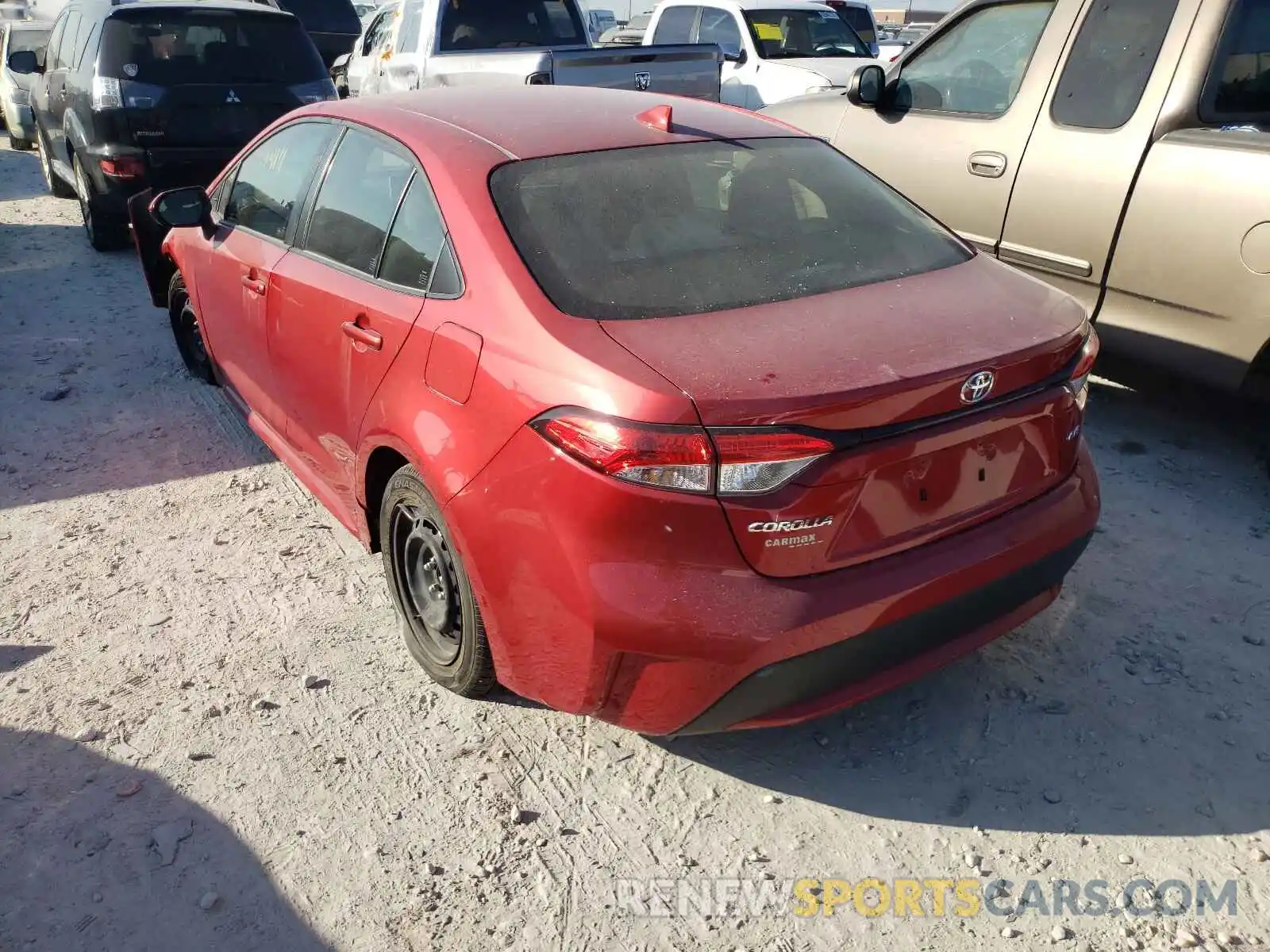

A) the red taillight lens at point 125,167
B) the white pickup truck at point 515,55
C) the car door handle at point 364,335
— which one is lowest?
the red taillight lens at point 125,167

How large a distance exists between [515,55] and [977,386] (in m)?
6.84

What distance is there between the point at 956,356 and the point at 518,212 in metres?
1.17

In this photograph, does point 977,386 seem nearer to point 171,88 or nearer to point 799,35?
point 171,88

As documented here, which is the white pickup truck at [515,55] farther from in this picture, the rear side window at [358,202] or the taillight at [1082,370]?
the taillight at [1082,370]

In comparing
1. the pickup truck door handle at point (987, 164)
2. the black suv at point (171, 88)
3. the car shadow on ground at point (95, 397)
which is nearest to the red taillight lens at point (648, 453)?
the car shadow on ground at point (95, 397)

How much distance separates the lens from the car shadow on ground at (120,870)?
226 centimetres

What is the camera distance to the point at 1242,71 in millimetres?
4074

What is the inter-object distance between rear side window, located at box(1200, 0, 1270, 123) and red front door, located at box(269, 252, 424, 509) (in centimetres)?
330

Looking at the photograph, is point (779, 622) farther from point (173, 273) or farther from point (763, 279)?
point (173, 273)

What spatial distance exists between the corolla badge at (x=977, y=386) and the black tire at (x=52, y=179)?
393 inches

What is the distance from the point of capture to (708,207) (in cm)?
288

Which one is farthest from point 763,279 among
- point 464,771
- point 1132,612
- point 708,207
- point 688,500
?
point 1132,612

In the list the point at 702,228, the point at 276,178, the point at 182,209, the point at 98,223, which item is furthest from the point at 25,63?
the point at 702,228

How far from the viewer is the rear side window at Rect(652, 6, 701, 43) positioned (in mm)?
11312
